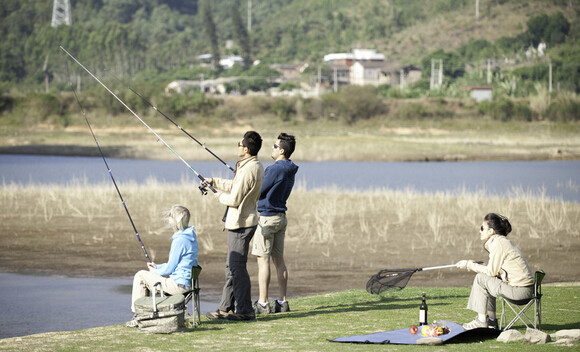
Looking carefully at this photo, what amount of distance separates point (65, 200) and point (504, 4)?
98.6m

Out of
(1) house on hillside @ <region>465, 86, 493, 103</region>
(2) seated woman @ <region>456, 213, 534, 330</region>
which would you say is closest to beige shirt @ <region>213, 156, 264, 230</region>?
(2) seated woman @ <region>456, 213, 534, 330</region>

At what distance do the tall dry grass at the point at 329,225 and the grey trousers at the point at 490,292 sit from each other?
695cm

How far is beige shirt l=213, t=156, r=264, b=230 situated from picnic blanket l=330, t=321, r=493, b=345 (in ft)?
5.20

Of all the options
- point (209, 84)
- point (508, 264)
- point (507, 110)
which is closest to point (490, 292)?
point (508, 264)

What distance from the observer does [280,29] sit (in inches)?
5271

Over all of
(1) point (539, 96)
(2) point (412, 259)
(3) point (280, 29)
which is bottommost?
(2) point (412, 259)

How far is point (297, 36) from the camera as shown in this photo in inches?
5074

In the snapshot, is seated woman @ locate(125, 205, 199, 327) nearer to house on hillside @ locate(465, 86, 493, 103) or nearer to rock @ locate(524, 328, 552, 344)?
rock @ locate(524, 328, 552, 344)

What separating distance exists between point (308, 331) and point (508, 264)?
198 cm

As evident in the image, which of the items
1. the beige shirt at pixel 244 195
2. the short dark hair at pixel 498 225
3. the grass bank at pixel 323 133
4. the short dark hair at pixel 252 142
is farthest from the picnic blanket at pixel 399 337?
the grass bank at pixel 323 133

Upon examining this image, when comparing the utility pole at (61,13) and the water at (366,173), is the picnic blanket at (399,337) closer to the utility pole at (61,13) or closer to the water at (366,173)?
the water at (366,173)

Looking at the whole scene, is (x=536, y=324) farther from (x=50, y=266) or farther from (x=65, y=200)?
(x=65, y=200)

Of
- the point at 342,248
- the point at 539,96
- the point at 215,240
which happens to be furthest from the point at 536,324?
the point at 539,96

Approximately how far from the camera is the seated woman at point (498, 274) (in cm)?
793
